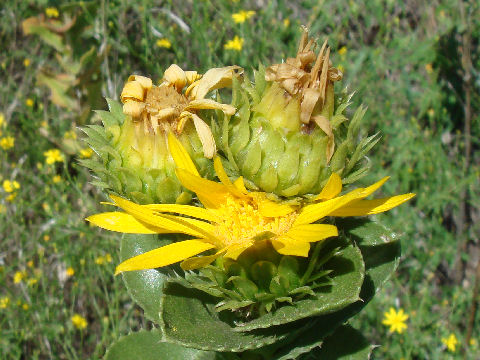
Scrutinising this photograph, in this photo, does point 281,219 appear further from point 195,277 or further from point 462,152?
point 462,152

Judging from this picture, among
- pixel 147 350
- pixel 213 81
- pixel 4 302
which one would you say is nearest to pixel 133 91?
pixel 213 81

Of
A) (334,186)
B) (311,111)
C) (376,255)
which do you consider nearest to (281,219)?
(334,186)

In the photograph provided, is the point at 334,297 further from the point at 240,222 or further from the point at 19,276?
the point at 19,276

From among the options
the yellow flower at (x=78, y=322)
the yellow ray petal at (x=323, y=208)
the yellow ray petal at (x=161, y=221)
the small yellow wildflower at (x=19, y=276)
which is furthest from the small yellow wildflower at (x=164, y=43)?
the yellow ray petal at (x=323, y=208)

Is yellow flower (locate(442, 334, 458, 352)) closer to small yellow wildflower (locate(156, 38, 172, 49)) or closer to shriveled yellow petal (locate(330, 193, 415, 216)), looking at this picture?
shriveled yellow petal (locate(330, 193, 415, 216))

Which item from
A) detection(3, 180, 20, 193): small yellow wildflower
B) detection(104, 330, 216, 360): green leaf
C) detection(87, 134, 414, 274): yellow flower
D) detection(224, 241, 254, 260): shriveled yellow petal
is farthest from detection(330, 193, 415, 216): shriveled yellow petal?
detection(3, 180, 20, 193): small yellow wildflower
